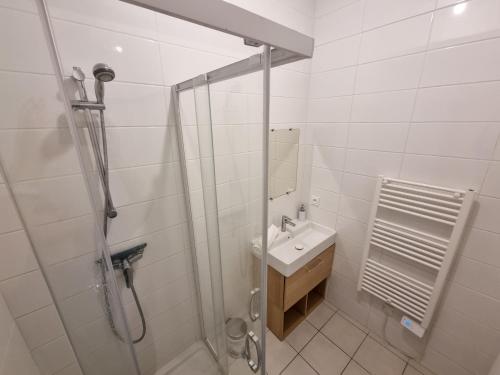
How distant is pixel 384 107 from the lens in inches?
52.0

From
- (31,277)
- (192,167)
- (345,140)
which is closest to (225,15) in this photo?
(192,167)

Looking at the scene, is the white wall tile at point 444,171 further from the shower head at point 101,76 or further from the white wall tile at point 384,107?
the shower head at point 101,76

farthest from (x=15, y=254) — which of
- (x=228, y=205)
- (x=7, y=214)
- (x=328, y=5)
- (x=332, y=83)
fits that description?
(x=328, y=5)

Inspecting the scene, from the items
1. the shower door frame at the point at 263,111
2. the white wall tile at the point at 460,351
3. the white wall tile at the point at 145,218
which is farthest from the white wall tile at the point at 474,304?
the white wall tile at the point at 145,218

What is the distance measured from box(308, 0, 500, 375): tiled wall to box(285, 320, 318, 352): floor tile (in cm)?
46

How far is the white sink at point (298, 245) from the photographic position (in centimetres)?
143

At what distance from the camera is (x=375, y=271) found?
4.88ft

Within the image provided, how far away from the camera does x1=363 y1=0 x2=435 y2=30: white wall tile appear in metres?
1.09

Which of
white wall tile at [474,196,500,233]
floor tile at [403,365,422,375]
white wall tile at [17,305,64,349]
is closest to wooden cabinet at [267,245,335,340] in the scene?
floor tile at [403,365,422,375]

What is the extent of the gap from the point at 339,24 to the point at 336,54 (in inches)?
7.1

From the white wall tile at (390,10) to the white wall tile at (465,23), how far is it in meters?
0.09

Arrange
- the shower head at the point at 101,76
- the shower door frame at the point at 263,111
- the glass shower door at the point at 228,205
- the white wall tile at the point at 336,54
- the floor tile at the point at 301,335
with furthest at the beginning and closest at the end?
the floor tile at the point at 301,335 < the white wall tile at the point at 336,54 < the glass shower door at the point at 228,205 < the shower head at the point at 101,76 < the shower door frame at the point at 263,111

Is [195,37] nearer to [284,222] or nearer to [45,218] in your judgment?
[45,218]

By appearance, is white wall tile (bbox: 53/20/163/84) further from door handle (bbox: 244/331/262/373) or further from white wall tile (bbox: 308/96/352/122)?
door handle (bbox: 244/331/262/373)
